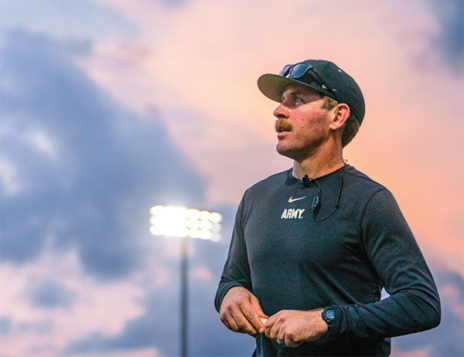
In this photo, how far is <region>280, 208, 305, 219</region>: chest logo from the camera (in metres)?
4.26

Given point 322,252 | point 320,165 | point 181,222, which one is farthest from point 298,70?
point 181,222

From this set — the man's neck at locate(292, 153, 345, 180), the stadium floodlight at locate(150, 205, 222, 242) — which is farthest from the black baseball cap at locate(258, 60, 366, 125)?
the stadium floodlight at locate(150, 205, 222, 242)

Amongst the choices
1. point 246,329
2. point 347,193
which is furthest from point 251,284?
point 347,193

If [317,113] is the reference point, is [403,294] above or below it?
below

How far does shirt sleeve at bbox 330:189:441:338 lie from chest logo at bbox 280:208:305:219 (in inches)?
13.2

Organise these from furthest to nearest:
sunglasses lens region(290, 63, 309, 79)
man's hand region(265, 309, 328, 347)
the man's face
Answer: sunglasses lens region(290, 63, 309, 79) < the man's face < man's hand region(265, 309, 328, 347)

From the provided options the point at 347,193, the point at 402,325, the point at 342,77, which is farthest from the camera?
the point at 342,77

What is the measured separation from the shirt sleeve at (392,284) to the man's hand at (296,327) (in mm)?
78

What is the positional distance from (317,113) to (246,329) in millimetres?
1177

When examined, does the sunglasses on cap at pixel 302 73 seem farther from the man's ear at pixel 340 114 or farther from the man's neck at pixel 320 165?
the man's neck at pixel 320 165

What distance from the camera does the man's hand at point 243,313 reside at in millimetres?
4090

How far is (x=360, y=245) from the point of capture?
4121mm

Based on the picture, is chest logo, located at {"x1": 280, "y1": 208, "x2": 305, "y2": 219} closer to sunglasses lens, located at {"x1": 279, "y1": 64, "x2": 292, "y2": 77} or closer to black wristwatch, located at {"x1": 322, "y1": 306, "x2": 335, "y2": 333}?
black wristwatch, located at {"x1": 322, "y1": 306, "x2": 335, "y2": 333}

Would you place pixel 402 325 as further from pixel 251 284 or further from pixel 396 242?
pixel 251 284
